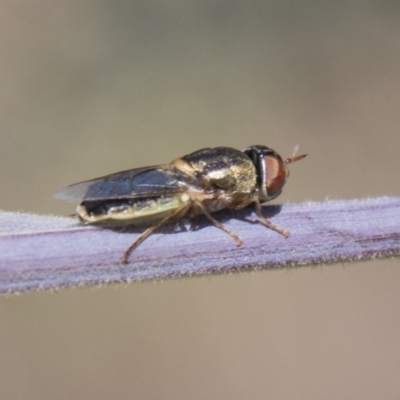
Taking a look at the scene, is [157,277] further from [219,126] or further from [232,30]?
[232,30]

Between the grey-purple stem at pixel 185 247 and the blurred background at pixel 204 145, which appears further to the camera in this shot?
the blurred background at pixel 204 145

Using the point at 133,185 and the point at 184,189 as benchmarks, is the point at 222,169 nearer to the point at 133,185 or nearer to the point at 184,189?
the point at 184,189

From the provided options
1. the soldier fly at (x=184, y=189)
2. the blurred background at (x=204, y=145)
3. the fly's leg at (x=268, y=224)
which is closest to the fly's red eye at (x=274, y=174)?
the soldier fly at (x=184, y=189)

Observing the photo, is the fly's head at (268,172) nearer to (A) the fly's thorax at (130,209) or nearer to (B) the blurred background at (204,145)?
(A) the fly's thorax at (130,209)

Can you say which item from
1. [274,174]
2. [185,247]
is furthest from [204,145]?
[185,247]

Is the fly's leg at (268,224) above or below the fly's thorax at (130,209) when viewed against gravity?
below
